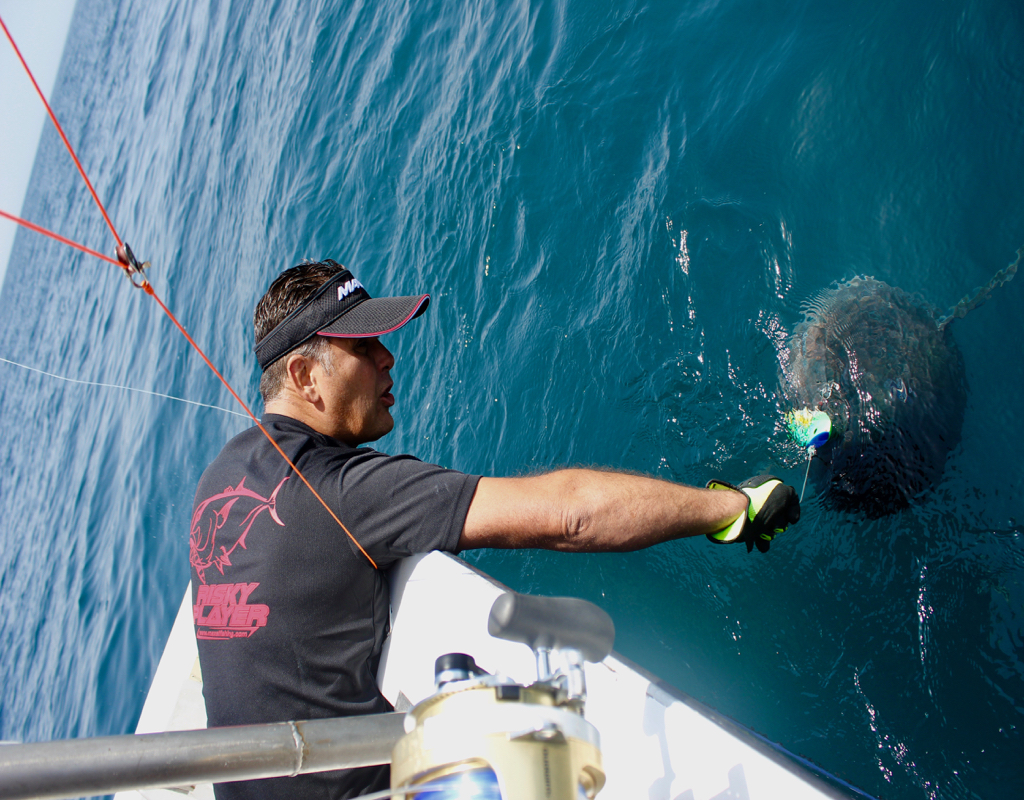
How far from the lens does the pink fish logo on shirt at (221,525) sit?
7.42ft

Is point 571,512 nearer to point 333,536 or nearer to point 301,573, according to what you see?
point 333,536

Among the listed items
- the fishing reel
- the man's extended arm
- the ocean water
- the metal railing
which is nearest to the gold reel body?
the fishing reel

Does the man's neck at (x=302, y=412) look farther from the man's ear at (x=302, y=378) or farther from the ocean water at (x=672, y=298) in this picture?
the ocean water at (x=672, y=298)

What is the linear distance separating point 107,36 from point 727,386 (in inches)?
1262

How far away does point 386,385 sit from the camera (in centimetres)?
277

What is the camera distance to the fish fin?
9.29ft

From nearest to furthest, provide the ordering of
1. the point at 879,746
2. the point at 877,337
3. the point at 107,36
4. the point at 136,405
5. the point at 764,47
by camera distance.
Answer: the point at 879,746 < the point at 877,337 < the point at 764,47 < the point at 136,405 < the point at 107,36

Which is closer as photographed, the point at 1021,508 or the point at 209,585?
the point at 209,585

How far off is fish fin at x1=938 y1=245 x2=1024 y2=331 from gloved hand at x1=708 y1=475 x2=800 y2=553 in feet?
3.78

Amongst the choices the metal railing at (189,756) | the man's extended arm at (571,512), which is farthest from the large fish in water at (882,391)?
the metal railing at (189,756)

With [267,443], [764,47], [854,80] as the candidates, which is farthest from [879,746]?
[764,47]

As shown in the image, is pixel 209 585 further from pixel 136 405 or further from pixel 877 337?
pixel 136 405

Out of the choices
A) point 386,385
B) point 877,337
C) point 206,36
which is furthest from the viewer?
point 206,36

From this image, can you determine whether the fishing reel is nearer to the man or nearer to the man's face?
the man
